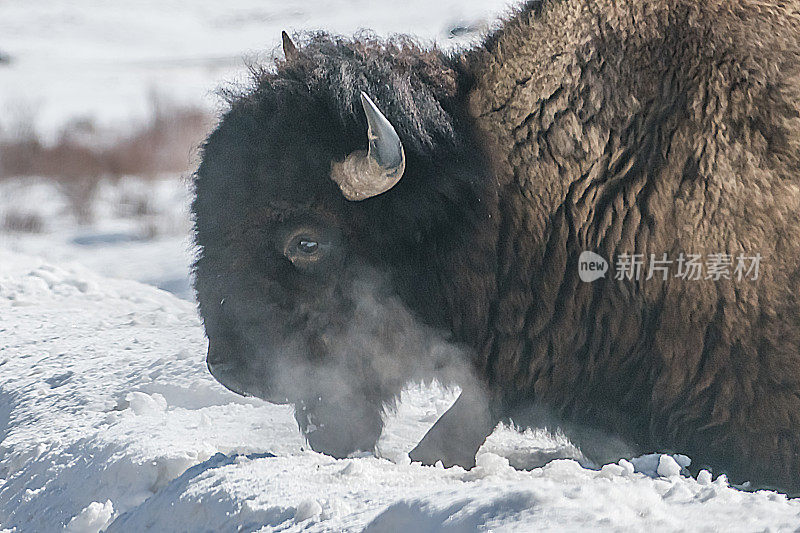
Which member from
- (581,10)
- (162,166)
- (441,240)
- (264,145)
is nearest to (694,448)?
(441,240)

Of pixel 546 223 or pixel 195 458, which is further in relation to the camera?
pixel 546 223

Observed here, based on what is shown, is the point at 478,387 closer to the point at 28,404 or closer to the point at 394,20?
the point at 28,404

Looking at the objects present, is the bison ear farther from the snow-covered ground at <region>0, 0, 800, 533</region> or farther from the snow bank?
the snow bank

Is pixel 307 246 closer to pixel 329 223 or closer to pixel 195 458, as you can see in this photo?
pixel 329 223

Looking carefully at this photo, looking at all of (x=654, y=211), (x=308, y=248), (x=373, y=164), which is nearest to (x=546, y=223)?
(x=654, y=211)

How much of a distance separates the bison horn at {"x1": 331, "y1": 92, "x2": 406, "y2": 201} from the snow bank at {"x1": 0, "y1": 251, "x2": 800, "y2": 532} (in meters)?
A: 0.74

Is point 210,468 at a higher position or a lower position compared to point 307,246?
lower

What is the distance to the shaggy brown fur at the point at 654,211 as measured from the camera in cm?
261

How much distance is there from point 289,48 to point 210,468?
140 cm

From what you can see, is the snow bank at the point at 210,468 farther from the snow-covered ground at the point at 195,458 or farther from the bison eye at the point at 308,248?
the bison eye at the point at 308,248

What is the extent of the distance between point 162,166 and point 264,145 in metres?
13.9

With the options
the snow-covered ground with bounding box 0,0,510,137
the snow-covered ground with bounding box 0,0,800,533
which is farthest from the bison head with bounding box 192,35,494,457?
the snow-covered ground with bounding box 0,0,510,137

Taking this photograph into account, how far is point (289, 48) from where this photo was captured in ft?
10.1

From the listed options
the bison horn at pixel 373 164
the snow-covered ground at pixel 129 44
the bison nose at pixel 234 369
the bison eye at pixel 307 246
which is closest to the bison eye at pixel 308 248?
the bison eye at pixel 307 246
